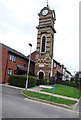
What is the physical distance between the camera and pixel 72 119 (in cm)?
1214

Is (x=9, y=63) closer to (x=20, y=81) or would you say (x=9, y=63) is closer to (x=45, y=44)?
(x=20, y=81)

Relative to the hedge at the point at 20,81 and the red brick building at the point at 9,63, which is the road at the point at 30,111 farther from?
Answer: the red brick building at the point at 9,63

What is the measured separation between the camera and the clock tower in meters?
40.4

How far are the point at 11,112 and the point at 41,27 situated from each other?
31.9 metres

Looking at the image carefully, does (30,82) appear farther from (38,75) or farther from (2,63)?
(38,75)

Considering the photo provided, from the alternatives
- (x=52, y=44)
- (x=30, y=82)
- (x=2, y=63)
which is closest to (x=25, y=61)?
(x=52, y=44)

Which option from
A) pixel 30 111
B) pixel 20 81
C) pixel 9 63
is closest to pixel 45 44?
pixel 9 63

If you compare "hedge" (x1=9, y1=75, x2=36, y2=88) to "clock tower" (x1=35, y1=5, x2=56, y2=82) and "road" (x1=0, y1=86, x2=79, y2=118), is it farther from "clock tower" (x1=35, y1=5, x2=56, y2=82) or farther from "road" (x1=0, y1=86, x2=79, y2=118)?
"road" (x1=0, y1=86, x2=79, y2=118)

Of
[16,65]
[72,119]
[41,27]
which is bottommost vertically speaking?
[72,119]

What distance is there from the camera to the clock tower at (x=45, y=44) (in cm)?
4038

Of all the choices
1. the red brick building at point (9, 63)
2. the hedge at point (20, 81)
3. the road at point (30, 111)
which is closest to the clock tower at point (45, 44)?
the red brick building at point (9, 63)

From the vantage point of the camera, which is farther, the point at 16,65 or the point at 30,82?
the point at 16,65

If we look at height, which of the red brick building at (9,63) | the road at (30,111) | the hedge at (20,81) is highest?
the red brick building at (9,63)

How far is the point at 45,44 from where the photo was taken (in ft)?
135
